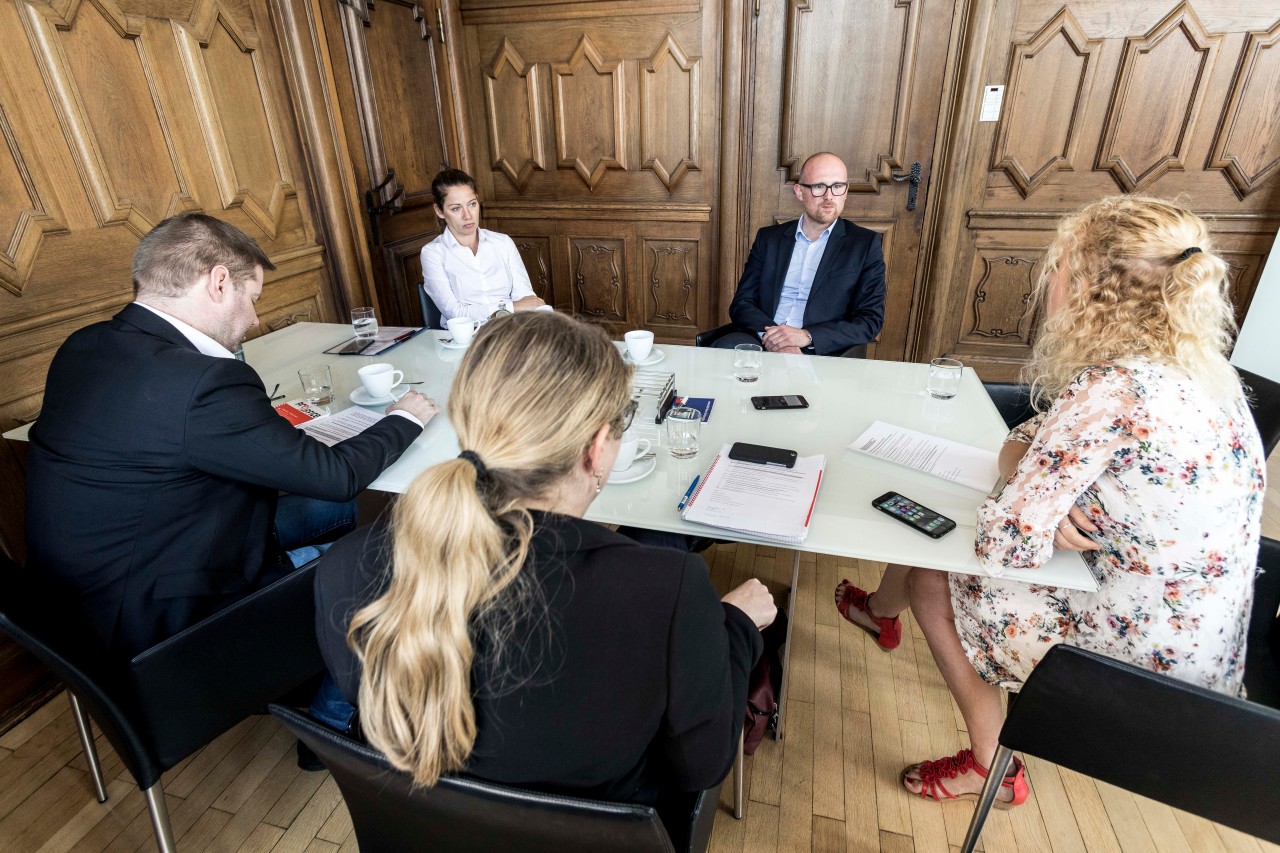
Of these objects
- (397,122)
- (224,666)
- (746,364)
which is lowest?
(224,666)

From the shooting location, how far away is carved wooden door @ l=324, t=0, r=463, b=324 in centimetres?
309

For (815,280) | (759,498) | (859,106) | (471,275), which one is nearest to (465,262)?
(471,275)

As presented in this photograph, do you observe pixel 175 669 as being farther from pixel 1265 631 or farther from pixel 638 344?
pixel 1265 631

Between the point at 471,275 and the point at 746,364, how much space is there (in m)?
1.47

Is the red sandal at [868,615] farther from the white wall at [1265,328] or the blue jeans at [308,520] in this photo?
the white wall at [1265,328]

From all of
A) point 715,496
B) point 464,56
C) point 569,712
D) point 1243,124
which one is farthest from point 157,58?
point 1243,124

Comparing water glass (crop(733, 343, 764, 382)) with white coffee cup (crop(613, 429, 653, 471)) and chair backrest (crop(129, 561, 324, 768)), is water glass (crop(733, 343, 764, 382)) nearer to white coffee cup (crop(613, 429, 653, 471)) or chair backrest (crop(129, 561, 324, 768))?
white coffee cup (crop(613, 429, 653, 471))

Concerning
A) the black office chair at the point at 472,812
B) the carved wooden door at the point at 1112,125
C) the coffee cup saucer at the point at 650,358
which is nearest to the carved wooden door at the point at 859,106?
the carved wooden door at the point at 1112,125

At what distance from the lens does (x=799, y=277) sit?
2896 mm

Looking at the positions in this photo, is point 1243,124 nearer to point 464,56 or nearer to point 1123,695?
point 1123,695

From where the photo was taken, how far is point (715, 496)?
4.17 ft

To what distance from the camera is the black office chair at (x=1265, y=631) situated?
127 cm

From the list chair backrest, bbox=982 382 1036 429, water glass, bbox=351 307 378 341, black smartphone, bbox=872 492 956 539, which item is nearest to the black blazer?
black smartphone, bbox=872 492 956 539

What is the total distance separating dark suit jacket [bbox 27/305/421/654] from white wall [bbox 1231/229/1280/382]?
4.27 m
